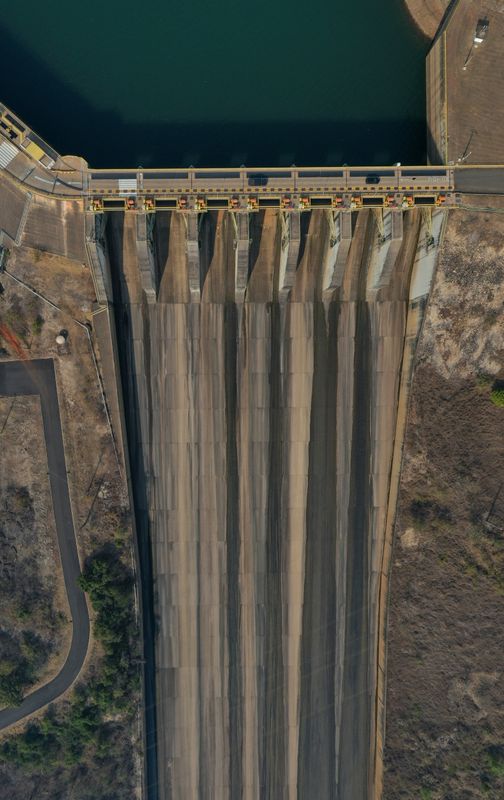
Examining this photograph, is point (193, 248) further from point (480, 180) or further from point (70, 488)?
point (480, 180)

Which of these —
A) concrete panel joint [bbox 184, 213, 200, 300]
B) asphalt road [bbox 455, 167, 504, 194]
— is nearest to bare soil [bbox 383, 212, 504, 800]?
asphalt road [bbox 455, 167, 504, 194]

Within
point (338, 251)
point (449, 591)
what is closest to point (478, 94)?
point (338, 251)

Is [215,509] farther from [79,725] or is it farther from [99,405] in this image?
[79,725]

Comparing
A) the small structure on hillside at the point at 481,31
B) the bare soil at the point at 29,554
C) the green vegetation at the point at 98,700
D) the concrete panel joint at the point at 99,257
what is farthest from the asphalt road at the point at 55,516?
the small structure on hillside at the point at 481,31

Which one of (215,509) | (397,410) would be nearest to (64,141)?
(215,509)

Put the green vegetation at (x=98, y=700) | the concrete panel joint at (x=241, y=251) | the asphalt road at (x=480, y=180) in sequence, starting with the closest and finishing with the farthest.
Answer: the concrete panel joint at (x=241, y=251), the asphalt road at (x=480, y=180), the green vegetation at (x=98, y=700)

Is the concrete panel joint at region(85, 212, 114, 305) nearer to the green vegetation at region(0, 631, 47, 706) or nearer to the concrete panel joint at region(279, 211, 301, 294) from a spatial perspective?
the concrete panel joint at region(279, 211, 301, 294)

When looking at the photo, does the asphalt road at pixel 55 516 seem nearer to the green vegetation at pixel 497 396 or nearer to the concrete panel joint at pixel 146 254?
the concrete panel joint at pixel 146 254
